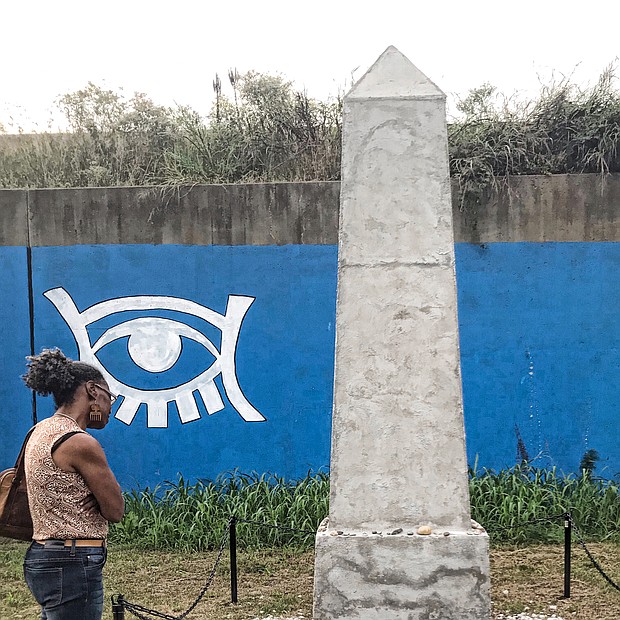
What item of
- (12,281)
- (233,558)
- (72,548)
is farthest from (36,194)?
(72,548)

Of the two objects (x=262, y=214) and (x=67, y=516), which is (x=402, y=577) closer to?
(x=67, y=516)

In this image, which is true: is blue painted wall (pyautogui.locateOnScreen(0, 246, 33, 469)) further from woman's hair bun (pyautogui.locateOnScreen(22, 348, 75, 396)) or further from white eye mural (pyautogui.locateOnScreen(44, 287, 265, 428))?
woman's hair bun (pyautogui.locateOnScreen(22, 348, 75, 396))

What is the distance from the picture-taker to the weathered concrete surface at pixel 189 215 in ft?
27.3

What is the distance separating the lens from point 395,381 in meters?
5.07

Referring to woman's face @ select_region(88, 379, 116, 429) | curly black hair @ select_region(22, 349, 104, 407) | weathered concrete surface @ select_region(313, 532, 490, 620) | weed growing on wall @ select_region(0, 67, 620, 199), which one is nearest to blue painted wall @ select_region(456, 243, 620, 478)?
weed growing on wall @ select_region(0, 67, 620, 199)

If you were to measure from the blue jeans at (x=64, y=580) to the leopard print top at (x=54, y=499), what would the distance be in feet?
0.23

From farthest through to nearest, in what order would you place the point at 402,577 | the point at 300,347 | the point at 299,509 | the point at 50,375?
the point at 300,347, the point at 299,509, the point at 402,577, the point at 50,375

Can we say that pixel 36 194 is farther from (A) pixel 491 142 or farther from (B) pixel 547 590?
(B) pixel 547 590

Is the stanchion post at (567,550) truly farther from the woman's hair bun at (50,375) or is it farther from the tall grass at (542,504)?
the woman's hair bun at (50,375)

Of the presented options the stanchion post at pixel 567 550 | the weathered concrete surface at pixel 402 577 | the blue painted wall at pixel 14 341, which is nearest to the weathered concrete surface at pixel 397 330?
the weathered concrete surface at pixel 402 577

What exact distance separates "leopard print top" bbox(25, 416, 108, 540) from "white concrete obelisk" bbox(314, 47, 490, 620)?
5.78ft

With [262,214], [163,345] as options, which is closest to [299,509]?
[163,345]

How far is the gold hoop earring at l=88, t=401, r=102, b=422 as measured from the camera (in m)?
3.82

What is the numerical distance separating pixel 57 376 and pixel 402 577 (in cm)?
231
